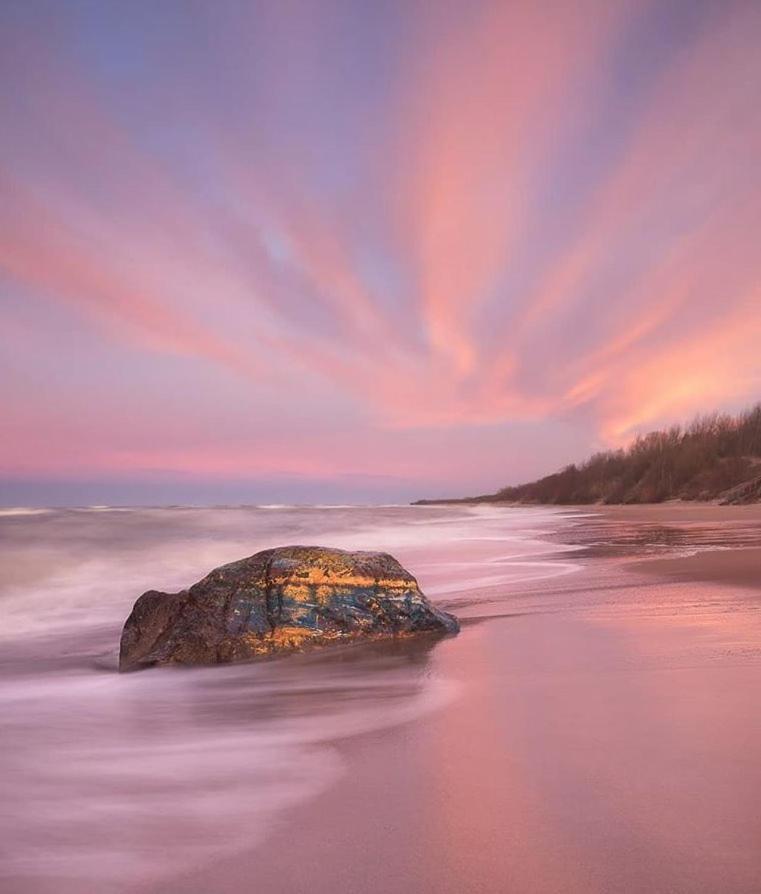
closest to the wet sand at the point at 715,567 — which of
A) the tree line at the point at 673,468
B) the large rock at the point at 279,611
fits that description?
the large rock at the point at 279,611

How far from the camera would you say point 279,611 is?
15.3 ft

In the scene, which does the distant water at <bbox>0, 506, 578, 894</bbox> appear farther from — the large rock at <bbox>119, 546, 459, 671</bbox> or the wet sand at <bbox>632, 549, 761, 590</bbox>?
the wet sand at <bbox>632, 549, 761, 590</bbox>

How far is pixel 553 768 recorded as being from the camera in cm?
207

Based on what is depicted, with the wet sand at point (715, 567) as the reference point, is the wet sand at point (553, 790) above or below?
below

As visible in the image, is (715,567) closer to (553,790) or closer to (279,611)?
(279,611)

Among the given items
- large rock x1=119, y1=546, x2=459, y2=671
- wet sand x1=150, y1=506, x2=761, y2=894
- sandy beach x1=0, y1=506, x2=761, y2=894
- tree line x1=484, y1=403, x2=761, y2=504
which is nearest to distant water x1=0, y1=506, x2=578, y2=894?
sandy beach x1=0, y1=506, x2=761, y2=894

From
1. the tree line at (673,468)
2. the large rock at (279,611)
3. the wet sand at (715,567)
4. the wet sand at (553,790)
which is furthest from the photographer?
the tree line at (673,468)

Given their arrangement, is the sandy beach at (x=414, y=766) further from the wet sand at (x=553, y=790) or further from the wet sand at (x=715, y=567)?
the wet sand at (x=715, y=567)

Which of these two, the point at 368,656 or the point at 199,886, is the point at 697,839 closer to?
the point at 199,886

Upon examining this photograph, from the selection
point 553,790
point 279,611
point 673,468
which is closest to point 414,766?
point 553,790

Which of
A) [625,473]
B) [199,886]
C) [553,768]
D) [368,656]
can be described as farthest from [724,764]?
[625,473]

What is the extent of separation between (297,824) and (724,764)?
1.19 m

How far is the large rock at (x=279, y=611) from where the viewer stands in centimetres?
448

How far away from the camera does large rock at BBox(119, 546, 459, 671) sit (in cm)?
448
